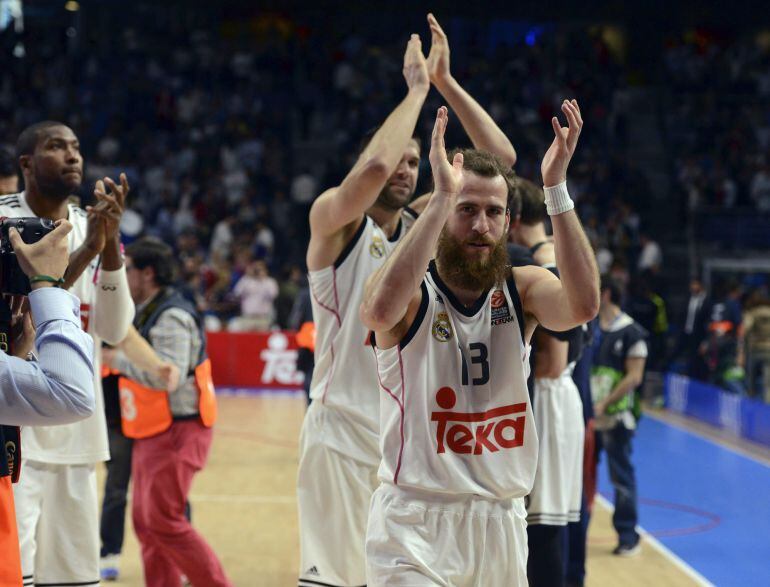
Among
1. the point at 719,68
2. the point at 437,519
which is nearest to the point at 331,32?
the point at 719,68

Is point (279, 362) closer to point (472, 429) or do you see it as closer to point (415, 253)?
point (472, 429)

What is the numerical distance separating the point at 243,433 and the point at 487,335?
30.5ft

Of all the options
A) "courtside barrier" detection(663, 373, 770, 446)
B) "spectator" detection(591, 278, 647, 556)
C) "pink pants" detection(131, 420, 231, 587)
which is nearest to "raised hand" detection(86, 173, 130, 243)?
"pink pants" detection(131, 420, 231, 587)

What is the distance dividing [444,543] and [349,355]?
1291 mm

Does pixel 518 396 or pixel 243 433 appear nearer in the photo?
pixel 518 396

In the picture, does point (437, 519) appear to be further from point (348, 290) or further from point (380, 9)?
point (380, 9)

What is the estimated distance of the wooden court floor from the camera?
23.4ft

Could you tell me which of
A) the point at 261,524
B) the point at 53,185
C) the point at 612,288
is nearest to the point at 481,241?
the point at 53,185

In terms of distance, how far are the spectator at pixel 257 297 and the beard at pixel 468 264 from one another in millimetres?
13700

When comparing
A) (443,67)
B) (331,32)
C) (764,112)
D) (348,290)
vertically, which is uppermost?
(331,32)

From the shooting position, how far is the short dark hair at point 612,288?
8.02 m

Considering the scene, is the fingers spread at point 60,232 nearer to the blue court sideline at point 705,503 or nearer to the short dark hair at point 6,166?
the short dark hair at point 6,166

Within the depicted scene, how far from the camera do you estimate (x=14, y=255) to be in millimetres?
2867

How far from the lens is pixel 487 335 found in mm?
3547
